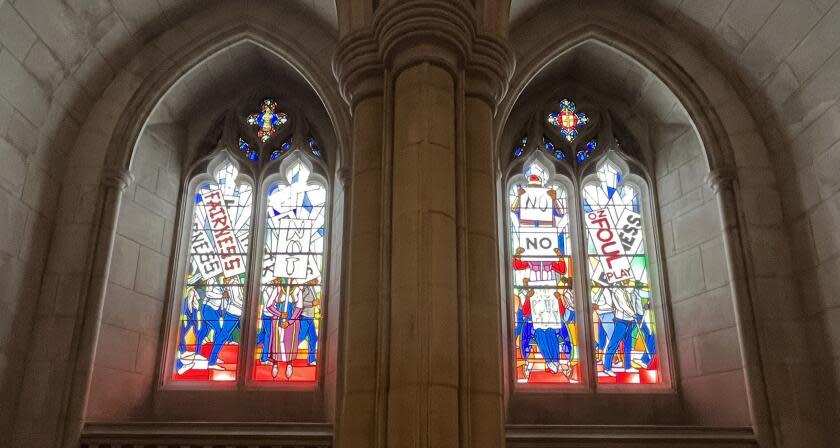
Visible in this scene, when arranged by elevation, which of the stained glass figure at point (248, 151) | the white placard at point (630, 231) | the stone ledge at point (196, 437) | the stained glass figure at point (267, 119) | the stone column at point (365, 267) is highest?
the stained glass figure at point (267, 119)

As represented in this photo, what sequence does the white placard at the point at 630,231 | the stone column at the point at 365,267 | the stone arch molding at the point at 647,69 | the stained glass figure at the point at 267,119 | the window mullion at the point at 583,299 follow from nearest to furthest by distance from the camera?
the stone column at the point at 365,267 < the stone arch molding at the point at 647,69 < the window mullion at the point at 583,299 < the white placard at the point at 630,231 < the stained glass figure at the point at 267,119

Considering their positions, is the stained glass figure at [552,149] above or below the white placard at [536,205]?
above

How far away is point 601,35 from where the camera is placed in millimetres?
7598

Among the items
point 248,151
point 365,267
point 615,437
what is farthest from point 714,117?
point 248,151

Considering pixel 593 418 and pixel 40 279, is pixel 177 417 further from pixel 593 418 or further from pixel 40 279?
pixel 593 418

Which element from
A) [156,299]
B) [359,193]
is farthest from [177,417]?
[359,193]

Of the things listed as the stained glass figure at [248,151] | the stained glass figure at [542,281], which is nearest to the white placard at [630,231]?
the stained glass figure at [542,281]

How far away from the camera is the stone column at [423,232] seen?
361 cm

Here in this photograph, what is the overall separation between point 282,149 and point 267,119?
46 centimetres

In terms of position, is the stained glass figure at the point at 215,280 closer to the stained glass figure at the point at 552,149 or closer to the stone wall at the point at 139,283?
the stone wall at the point at 139,283

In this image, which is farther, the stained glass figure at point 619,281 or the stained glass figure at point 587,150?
the stained glass figure at point 587,150

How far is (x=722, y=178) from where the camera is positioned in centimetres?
685

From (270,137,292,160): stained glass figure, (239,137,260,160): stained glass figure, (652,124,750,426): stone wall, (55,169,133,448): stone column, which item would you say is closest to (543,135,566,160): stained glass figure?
(652,124,750,426): stone wall

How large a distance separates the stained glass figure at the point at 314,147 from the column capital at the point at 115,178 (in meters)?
2.11
